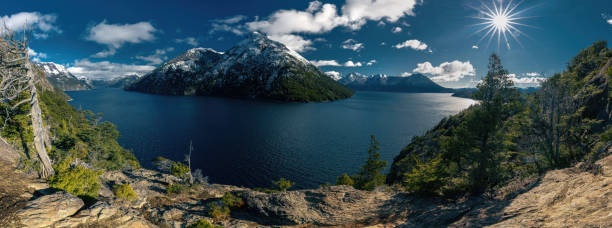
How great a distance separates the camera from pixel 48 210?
33.9ft

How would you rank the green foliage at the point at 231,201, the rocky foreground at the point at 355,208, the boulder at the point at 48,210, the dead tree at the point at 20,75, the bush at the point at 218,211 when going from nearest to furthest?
the boulder at the point at 48,210 < the rocky foreground at the point at 355,208 < the dead tree at the point at 20,75 < the bush at the point at 218,211 < the green foliage at the point at 231,201

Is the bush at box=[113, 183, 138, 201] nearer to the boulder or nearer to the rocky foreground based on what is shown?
the rocky foreground

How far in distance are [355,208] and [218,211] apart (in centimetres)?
1336

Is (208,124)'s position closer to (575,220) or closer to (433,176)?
(433,176)

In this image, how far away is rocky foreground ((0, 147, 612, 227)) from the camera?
9.97 metres

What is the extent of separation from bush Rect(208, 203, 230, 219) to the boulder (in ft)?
35.1

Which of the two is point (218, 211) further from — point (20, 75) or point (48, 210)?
point (20, 75)

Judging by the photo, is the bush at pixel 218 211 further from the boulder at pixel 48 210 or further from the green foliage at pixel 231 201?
the boulder at pixel 48 210

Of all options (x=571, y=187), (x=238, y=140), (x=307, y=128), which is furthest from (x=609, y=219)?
(x=307, y=128)

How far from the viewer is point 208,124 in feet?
381

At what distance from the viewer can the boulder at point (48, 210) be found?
31.7 ft

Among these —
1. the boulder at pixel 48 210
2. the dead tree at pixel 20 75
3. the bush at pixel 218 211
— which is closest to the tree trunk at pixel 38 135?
the dead tree at pixel 20 75

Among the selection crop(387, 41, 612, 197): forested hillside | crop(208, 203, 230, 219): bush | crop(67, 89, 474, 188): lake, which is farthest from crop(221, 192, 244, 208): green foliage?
crop(67, 89, 474, 188): lake

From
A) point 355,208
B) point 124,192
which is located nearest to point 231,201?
point 124,192
